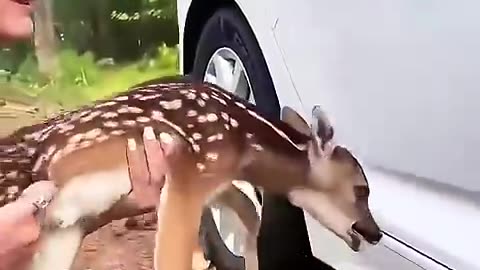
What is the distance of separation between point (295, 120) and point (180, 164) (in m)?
0.17

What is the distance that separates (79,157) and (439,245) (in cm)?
45

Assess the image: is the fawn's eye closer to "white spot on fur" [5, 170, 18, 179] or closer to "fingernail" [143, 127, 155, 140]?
"fingernail" [143, 127, 155, 140]

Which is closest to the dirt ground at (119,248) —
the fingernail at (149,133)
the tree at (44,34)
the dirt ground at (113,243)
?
the dirt ground at (113,243)

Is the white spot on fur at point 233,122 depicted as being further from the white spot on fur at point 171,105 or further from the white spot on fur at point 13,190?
the white spot on fur at point 13,190

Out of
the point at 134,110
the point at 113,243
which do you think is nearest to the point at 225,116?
the point at 134,110

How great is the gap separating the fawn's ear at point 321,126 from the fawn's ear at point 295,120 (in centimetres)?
2

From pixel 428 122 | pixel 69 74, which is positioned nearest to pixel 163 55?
pixel 69 74

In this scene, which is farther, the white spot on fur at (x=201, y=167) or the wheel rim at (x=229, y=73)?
the wheel rim at (x=229, y=73)

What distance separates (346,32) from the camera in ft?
3.60

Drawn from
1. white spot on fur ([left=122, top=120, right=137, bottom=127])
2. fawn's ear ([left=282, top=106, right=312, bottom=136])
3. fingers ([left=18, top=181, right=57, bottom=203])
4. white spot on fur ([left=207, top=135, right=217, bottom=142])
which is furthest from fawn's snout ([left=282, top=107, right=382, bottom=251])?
fingers ([left=18, top=181, right=57, bottom=203])

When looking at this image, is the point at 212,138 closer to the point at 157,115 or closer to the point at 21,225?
the point at 157,115

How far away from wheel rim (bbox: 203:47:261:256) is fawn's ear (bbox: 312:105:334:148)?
110 mm

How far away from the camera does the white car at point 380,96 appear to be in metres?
0.97

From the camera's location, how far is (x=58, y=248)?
1144 mm
